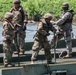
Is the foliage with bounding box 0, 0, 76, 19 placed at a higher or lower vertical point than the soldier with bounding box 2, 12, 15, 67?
higher

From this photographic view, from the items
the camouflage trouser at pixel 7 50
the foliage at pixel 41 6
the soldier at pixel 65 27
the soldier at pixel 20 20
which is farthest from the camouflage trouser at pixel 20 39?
the foliage at pixel 41 6

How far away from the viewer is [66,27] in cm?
1234

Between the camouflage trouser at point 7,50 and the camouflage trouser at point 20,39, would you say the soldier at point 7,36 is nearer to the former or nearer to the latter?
the camouflage trouser at point 7,50

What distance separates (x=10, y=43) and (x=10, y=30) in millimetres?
322

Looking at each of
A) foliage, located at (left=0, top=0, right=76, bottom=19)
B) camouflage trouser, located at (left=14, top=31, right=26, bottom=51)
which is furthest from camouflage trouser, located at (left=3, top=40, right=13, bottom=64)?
foliage, located at (left=0, top=0, right=76, bottom=19)

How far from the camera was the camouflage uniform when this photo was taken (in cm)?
1213

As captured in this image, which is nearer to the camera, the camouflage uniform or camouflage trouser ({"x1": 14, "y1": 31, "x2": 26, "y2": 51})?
camouflage trouser ({"x1": 14, "y1": 31, "x2": 26, "y2": 51})

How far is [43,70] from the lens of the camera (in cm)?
1116

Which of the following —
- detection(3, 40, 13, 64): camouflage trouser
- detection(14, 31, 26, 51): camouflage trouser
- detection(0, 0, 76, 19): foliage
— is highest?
detection(0, 0, 76, 19): foliage

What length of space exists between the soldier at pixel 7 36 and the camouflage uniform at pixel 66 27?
5.95 feet

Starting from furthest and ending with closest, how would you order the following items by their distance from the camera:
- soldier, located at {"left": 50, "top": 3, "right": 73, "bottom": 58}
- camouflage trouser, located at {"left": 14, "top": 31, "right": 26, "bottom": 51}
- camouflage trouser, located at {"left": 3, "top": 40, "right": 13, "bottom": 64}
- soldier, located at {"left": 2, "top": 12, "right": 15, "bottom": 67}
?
1. soldier, located at {"left": 50, "top": 3, "right": 73, "bottom": 58}
2. camouflage trouser, located at {"left": 14, "top": 31, "right": 26, "bottom": 51}
3. camouflage trouser, located at {"left": 3, "top": 40, "right": 13, "bottom": 64}
4. soldier, located at {"left": 2, "top": 12, "right": 15, "bottom": 67}

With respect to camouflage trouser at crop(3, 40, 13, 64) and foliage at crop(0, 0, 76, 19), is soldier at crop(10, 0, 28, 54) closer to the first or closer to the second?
camouflage trouser at crop(3, 40, 13, 64)

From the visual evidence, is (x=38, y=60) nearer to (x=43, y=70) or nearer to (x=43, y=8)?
(x=43, y=70)

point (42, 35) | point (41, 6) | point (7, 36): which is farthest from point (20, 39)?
point (41, 6)
